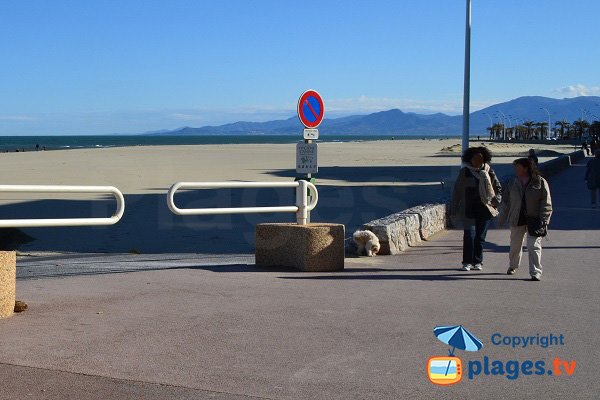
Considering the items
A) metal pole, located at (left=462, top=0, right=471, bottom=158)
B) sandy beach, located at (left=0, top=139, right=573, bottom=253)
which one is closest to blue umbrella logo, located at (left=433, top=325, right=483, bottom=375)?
sandy beach, located at (left=0, top=139, right=573, bottom=253)

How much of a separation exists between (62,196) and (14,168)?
21037 mm

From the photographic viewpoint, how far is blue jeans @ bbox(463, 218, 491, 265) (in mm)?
11070

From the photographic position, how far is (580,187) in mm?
30344

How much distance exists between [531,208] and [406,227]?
3.61 meters

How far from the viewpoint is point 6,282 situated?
23.6ft

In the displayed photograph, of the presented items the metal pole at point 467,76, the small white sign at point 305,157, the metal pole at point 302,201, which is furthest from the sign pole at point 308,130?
the metal pole at point 467,76

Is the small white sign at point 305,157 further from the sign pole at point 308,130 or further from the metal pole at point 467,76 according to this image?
the metal pole at point 467,76

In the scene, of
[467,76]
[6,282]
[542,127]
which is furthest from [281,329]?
[542,127]

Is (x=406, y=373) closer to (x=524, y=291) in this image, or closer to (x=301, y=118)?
(x=524, y=291)

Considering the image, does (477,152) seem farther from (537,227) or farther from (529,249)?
(529,249)

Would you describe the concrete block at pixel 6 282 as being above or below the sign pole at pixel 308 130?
below

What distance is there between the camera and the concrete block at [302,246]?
10.6 meters

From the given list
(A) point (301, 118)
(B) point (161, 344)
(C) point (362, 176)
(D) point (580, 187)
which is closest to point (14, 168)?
(C) point (362, 176)
